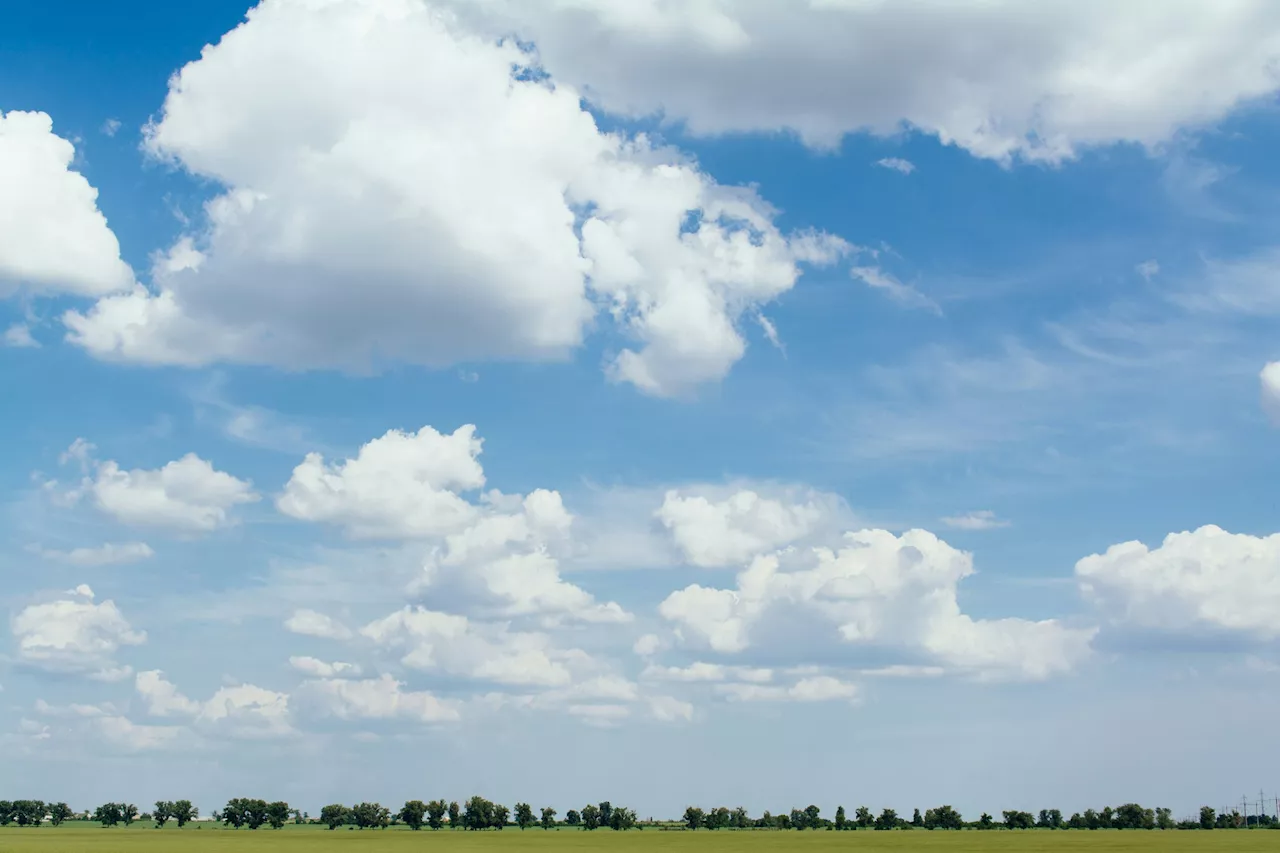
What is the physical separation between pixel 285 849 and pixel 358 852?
38.7 ft

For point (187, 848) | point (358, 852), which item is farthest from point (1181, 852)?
point (187, 848)

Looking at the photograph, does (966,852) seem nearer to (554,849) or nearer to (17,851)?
(554,849)

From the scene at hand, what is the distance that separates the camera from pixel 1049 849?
196m

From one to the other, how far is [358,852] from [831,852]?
7812cm

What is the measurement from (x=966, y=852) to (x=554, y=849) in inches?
2656

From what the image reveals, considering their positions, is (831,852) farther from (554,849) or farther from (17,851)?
(17,851)

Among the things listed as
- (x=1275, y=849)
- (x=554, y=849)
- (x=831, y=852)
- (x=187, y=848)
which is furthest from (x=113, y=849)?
(x=1275, y=849)

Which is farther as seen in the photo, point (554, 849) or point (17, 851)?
point (554, 849)

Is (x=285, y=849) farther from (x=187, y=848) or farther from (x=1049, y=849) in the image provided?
(x=1049, y=849)

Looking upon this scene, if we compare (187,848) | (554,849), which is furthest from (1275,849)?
(187,848)

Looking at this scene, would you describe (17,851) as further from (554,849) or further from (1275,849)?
(1275,849)

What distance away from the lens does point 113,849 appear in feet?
624

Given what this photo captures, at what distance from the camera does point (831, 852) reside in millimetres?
187125

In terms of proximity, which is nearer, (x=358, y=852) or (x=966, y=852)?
(x=966, y=852)
